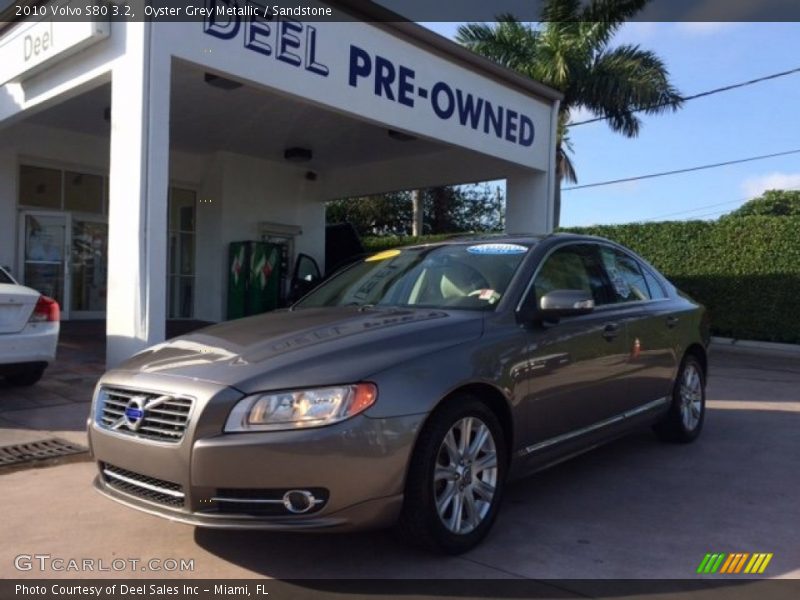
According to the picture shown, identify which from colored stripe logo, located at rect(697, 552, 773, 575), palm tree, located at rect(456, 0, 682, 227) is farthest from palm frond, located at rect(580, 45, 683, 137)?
colored stripe logo, located at rect(697, 552, 773, 575)

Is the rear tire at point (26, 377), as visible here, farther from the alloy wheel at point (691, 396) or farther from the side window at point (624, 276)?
the alloy wheel at point (691, 396)

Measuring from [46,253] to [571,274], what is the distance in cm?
1177

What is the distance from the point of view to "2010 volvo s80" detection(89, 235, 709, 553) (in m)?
3.05

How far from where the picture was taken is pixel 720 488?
4.66 m

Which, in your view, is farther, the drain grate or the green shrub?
the green shrub

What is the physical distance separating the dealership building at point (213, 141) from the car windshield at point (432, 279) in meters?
3.32

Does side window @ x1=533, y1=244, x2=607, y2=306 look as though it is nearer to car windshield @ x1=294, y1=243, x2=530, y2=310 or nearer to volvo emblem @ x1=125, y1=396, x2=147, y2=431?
car windshield @ x1=294, y1=243, x2=530, y2=310

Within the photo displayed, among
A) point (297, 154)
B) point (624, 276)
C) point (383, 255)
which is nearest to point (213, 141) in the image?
point (297, 154)

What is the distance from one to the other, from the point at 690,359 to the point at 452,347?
3247 millimetres

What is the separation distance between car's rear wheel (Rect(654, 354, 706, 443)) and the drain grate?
4517 millimetres

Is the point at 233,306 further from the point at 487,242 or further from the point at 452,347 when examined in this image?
the point at 452,347

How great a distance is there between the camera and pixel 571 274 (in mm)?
4785

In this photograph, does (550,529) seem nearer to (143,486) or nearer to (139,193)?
(143,486)

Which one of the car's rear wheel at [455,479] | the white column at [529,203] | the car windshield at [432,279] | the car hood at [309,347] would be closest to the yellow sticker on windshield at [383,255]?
the car windshield at [432,279]
